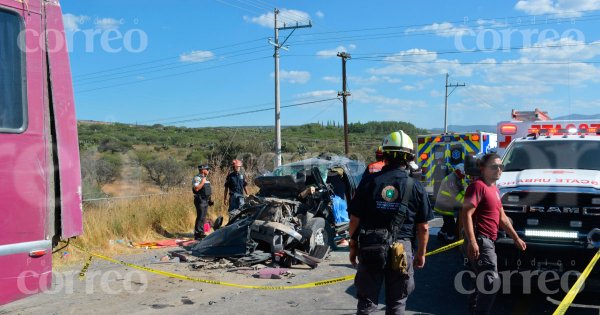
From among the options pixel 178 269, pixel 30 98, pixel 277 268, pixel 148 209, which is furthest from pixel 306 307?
pixel 148 209

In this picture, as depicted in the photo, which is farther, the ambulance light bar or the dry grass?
the dry grass

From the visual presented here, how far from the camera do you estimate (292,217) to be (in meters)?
9.93

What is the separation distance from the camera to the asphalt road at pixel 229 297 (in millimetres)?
6516

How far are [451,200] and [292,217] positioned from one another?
9.30ft

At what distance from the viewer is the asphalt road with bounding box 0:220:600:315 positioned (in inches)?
257

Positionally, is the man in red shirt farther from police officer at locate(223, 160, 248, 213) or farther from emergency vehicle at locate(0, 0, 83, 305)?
police officer at locate(223, 160, 248, 213)

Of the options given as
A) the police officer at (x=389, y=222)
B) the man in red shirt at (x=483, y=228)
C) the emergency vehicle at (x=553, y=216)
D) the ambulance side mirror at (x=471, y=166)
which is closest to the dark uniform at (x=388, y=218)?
the police officer at (x=389, y=222)

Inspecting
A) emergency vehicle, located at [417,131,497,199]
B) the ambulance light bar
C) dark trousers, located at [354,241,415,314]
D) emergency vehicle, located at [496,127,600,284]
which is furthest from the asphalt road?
emergency vehicle, located at [417,131,497,199]

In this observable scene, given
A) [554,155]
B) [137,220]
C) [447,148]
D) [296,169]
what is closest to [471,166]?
[554,155]

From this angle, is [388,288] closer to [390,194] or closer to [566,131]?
[390,194]

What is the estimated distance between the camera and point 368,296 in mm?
4457

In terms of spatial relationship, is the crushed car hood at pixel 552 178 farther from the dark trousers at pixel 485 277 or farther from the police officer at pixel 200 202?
the police officer at pixel 200 202

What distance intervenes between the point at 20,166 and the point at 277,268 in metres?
5.37

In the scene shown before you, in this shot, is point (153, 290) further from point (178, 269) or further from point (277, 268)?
point (277, 268)
